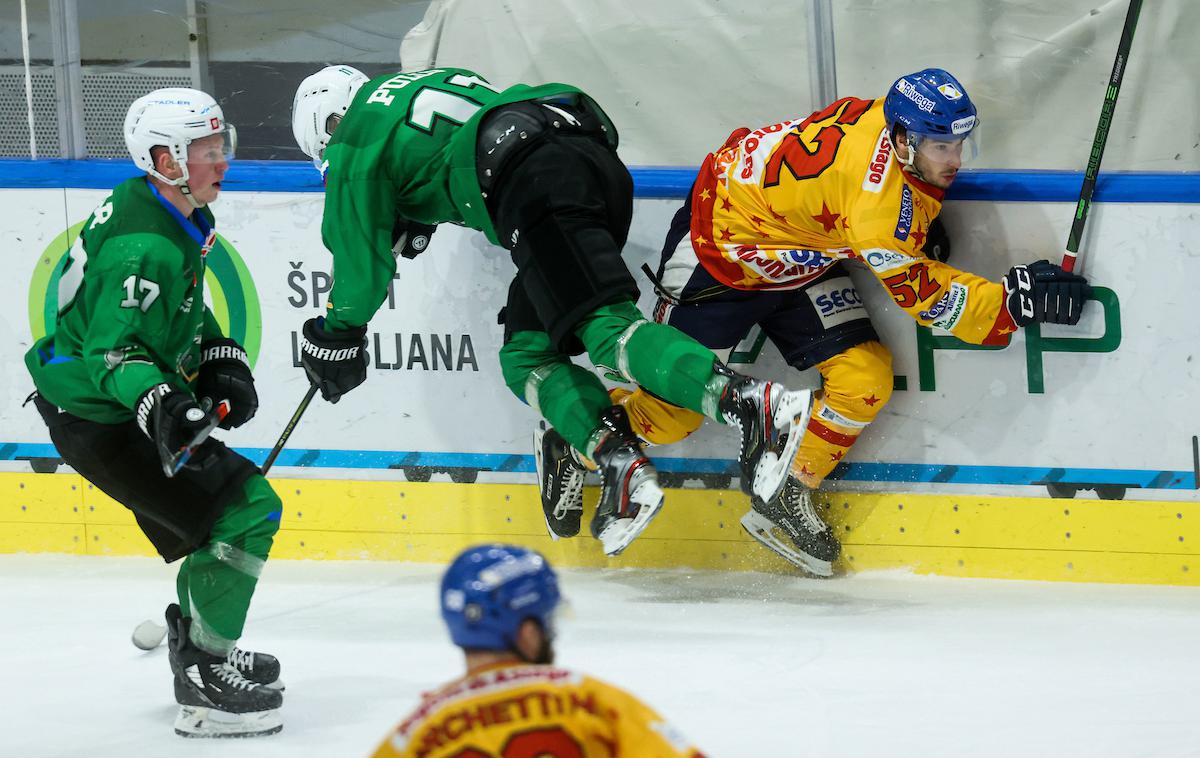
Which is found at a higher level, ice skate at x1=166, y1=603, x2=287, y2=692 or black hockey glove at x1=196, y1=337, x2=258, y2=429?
black hockey glove at x1=196, y1=337, x2=258, y2=429

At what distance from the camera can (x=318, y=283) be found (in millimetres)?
4590

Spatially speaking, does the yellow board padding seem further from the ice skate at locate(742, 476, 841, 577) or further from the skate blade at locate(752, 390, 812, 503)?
the skate blade at locate(752, 390, 812, 503)

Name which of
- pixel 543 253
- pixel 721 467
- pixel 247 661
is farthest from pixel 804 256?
pixel 247 661

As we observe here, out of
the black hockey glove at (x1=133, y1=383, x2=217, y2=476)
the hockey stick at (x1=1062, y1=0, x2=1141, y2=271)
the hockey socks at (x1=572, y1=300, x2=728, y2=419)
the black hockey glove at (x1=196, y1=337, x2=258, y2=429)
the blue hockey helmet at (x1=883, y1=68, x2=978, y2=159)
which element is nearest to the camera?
the black hockey glove at (x1=133, y1=383, x2=217, y2=476)

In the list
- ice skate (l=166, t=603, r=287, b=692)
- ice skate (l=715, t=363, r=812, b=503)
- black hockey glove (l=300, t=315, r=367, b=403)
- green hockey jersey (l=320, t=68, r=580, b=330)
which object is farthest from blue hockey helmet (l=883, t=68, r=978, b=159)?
ice skate (l=166, t=603, r=287, b=692)

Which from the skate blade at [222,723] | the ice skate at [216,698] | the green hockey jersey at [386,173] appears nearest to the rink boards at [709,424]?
the green hockey jersey at [386,173]

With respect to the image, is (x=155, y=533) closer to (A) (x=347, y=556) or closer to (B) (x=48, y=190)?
(A) (x=347, y=556)

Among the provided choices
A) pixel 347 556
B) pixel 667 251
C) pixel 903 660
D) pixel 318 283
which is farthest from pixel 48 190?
pixel 903 660

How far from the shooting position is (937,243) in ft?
13.4

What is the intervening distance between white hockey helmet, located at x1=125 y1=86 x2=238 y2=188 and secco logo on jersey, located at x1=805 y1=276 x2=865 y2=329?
1.65 metres

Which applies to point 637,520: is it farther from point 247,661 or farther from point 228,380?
point 228,380

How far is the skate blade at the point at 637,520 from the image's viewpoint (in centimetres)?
317

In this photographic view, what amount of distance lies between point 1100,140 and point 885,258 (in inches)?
27.3

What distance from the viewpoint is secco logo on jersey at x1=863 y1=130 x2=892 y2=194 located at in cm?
374
